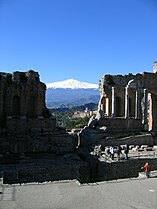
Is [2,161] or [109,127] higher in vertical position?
[109,127]

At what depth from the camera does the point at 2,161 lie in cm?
2503

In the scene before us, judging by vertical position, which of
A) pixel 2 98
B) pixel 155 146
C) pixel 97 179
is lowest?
pixel 97 179

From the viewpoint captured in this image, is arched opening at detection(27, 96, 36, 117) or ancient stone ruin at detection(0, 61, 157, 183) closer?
ancient stone ruin at detection(0, 61, 157, 183)

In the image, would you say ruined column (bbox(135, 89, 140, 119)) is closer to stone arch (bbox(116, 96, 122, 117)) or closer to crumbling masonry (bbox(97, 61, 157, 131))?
crumbling masonry (bbox(97, 61, 157, 131))

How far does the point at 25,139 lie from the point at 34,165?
21.2 ft

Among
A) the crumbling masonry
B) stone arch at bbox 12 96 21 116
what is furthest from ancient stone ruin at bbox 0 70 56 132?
the crumbling masonry

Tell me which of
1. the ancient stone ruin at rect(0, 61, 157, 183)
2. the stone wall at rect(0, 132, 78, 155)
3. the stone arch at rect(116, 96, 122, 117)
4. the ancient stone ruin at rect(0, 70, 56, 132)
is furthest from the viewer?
the stone arch at rect(116, 96, 122, 117)

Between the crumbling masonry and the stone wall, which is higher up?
the crumbling masonry

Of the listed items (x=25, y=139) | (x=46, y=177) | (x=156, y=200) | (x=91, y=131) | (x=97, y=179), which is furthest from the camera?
(x=91, y=131)

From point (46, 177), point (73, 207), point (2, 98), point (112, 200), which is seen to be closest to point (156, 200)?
point (112, 200)

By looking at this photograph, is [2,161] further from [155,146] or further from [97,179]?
[155,146]

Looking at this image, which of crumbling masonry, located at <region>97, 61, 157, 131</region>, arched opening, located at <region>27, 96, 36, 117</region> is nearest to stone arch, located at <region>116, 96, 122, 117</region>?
crumbling masonry, located at <region>97, 61, 157, 131</region>

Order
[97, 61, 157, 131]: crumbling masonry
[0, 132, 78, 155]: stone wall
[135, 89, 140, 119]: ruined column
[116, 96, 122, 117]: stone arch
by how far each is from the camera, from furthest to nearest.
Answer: [116, 96, 122, 117]: stone arch
[97, 61, 157, 131]: crumbling masonry
[135, 89, 140, 119]: ruined column
[0, 132, 78, 155]: stone wall

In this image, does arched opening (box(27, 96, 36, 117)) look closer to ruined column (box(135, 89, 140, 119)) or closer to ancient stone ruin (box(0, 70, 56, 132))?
ancient stone ruin (box(0, 70, 56, 132))
